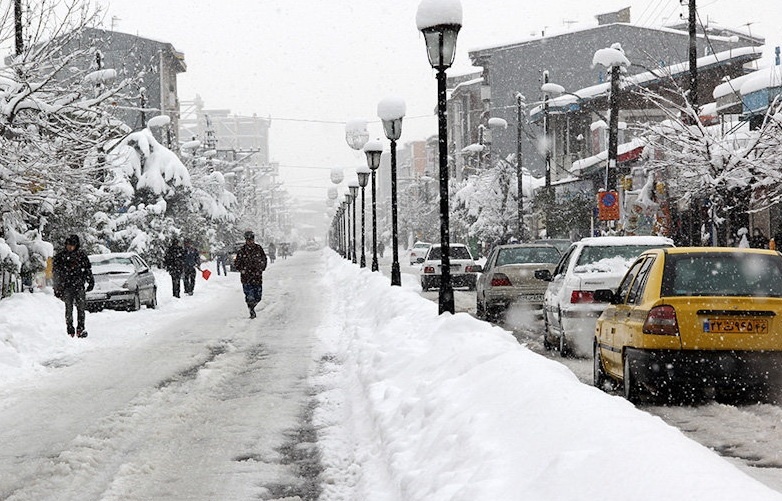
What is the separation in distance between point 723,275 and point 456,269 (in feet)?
73.3

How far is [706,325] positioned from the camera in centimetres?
Answer: 831

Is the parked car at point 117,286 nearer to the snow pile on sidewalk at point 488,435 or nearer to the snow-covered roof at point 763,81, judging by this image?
the snow pile on sidewalk at point 488,435

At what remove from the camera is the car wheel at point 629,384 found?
859 cm

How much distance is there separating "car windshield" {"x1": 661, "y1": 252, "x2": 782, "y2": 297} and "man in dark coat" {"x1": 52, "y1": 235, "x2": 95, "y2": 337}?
10.2 metres

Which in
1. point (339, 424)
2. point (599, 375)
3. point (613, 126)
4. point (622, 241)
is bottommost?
point (339, 424)

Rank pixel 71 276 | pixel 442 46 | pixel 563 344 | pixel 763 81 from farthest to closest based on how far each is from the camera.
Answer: pixel 763 81, pixel 71 276, pixel 563 344, pixel 442 46

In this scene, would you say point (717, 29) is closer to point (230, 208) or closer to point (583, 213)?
point (583, 213)

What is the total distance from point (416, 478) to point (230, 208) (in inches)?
2531

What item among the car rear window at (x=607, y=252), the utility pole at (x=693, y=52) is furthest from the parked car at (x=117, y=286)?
the utility pole at (x=693, y=52)

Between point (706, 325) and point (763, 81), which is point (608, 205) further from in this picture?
point (706, 325)

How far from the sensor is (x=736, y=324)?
8.28 meters

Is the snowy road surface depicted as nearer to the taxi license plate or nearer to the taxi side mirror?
the taxi side mirror

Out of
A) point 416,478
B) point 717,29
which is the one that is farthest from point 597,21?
point 416,478

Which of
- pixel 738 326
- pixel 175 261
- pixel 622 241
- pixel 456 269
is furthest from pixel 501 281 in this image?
pixel 175 261
